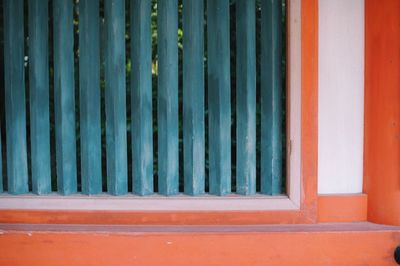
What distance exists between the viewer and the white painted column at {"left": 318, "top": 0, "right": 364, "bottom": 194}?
2867 millimetres

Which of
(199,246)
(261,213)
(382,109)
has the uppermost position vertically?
(382,109)

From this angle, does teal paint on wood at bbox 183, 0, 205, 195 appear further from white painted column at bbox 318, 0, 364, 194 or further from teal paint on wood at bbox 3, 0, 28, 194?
teal paint on wood at bbox 3, 0, 28, 194

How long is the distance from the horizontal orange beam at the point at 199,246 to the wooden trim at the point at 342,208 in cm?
13

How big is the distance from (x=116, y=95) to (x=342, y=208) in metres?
1.35

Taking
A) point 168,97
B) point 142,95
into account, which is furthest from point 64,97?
point 168,97

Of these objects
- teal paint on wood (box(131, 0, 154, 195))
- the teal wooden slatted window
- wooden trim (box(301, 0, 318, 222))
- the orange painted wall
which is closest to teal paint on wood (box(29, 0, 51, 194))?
the teal wooden slatted window

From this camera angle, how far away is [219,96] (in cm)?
289

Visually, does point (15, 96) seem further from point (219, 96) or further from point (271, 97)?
point (271, 97)

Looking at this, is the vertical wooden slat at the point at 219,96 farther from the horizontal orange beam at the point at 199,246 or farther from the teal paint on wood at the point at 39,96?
the teal paint on wood at the point at 39,96

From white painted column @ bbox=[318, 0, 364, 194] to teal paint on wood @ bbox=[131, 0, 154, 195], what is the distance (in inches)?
36.0

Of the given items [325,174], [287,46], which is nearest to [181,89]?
[287,46]

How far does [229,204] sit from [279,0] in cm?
112

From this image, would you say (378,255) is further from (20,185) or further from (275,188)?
(20,185)

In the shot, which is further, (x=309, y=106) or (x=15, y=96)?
(x=15, y=96)
